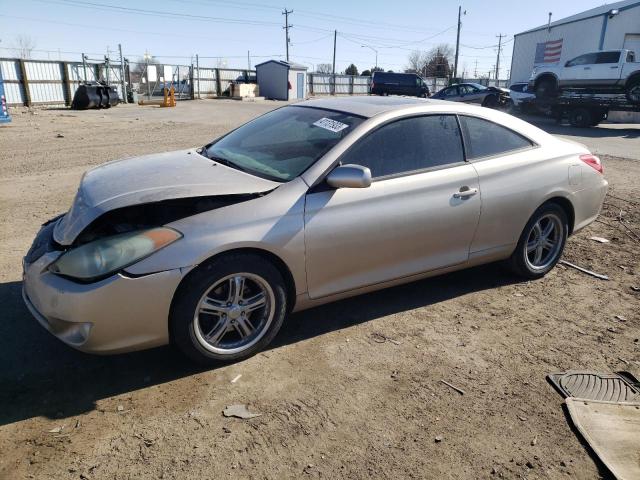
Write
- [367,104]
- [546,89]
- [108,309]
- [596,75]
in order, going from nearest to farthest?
[108,309] < [367,104] < [596,75] < [546,89]

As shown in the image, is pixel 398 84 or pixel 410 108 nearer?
pixel 410 108

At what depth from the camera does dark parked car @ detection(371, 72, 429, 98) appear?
35125mm

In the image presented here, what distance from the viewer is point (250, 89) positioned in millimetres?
40062

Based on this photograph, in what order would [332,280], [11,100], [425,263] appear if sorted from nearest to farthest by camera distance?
[332,280] < [425,263] < [11,100]

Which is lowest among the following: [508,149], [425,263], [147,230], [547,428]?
[547,428]

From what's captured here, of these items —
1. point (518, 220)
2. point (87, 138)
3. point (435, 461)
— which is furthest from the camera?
point (87, 138)

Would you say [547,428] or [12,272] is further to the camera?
[12,272]

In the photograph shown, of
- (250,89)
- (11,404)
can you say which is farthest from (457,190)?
(250,89)

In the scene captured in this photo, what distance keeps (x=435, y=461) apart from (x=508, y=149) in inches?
111

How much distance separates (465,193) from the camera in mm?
3920

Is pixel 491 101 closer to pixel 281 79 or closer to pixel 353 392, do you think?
pixel 281 79

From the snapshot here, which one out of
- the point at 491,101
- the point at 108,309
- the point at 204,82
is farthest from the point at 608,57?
the point at 204,82

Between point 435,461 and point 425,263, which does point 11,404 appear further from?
point 425,263

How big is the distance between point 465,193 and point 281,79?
128 ft
